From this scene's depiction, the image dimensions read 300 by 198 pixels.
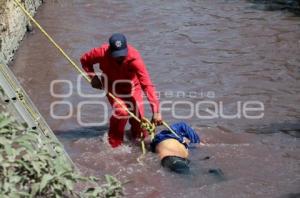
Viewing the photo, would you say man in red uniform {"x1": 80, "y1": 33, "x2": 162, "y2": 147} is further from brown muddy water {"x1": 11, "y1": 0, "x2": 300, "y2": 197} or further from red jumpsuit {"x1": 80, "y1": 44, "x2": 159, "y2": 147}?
brown muddy water {"x1": 11, "y1": 0, "x2": 300, "y2": 197}

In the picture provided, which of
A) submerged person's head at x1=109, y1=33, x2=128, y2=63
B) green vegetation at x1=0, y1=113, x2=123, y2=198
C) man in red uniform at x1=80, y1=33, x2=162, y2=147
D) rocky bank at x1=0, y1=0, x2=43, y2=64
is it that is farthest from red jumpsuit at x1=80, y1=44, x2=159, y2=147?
green vegetation at x1=0, y1=113, x2=123, y2=198

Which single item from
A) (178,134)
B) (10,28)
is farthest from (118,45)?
(10,28)

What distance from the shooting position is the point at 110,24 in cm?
→ 1294

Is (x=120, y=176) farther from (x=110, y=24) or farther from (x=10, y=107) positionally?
(x=110, y=24)

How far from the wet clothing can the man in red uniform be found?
1.53 feet

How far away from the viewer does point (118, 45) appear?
6.13 metres

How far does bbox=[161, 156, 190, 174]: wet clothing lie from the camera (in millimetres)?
6066

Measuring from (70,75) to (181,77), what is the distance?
6.22 feet

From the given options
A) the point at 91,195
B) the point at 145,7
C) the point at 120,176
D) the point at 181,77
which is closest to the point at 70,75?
the point at 181,77

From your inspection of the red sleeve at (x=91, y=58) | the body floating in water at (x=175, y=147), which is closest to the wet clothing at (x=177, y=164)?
the body floating in water at (x=175, y=147)

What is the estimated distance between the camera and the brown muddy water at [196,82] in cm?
627

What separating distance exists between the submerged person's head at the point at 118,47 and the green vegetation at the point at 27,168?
11.1 feet

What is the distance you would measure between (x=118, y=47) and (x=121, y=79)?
51 cm

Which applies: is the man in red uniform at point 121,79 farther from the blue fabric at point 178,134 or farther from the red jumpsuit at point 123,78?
the blue fabric at point 178,134
